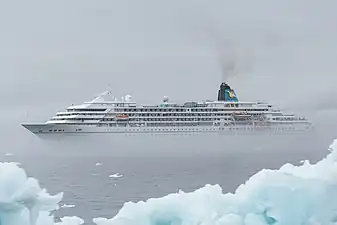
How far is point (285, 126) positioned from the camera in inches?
1457

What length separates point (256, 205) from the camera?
5887mm

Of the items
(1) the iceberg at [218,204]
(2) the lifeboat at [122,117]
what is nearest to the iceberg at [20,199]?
(1) the iceberg at [218,204]

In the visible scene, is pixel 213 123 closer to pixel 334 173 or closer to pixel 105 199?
pixel 105 199

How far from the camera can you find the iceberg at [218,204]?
5715 mm

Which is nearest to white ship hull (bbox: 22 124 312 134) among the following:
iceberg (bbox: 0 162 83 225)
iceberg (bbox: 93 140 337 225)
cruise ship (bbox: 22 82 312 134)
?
cruise ship (bbox: 22 82 312 134)

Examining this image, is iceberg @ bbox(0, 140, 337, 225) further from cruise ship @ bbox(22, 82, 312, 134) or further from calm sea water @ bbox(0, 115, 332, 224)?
cruise ship @ bbox(22, 82, 312, 134)

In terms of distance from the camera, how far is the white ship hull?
115ft

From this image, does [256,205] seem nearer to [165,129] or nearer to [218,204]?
[218,204]

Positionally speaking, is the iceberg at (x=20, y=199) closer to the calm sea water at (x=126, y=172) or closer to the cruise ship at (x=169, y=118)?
the calm sea water at (x=126, y=172)

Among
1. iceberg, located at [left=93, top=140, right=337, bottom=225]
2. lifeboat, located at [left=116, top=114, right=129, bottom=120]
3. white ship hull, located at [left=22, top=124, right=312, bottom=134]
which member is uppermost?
lifeboat, located at [left=116, top=114, right=129, bottom=120]

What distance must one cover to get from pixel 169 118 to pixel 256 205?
29.4m

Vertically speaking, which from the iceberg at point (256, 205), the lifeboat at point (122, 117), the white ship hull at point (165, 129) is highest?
the lifeboat at point (122, 117)

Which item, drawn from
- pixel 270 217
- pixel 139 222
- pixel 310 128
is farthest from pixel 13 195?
pixel 310 128

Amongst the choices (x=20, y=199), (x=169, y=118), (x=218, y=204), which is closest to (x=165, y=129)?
(x=169, y=118)
